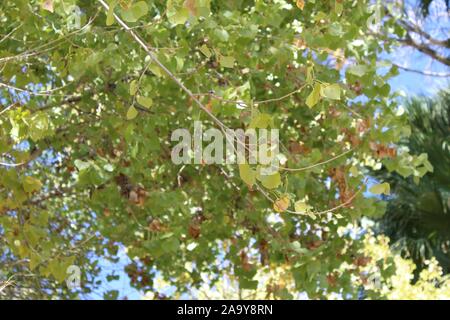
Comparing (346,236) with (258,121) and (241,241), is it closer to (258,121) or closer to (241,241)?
(241,241)

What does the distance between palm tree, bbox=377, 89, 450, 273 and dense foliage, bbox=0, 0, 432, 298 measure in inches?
192

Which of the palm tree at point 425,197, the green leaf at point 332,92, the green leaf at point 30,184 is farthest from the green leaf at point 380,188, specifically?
the palm tree at point 425,197

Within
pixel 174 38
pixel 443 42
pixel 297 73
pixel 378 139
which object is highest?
pixel 443 42

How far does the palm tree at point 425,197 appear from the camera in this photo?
31.0 ft

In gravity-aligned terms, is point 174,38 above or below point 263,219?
above

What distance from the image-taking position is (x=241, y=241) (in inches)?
183

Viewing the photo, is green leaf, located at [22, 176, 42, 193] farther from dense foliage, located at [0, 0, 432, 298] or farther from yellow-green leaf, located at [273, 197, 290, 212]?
yellow-green leaf, located at [273, 197, 290, 212]

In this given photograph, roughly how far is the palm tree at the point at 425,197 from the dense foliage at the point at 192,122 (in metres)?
4.87

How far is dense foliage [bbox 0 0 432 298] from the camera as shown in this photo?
133 inches

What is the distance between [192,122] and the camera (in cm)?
411

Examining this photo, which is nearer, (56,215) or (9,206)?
(9,206)

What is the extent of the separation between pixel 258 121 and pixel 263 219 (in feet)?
7.42

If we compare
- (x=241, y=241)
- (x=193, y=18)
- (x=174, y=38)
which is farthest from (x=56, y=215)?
(x=193, y=18)
